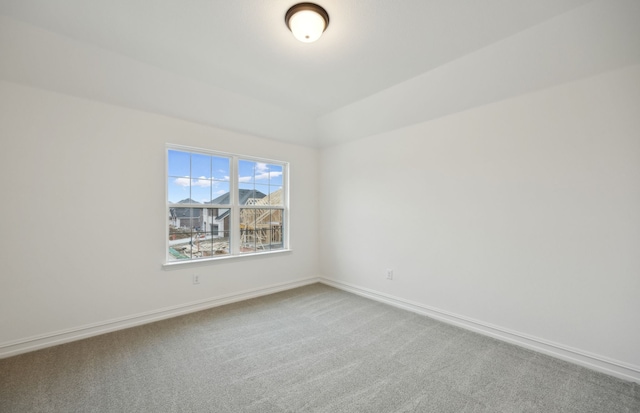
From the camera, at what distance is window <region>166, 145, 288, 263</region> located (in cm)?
331

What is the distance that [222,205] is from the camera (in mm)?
3662

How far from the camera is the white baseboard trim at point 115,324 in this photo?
7.67 feet

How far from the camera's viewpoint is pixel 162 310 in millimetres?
3064

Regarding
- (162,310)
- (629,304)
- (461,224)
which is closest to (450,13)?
(461,224)

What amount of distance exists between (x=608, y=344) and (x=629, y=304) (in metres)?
0.36

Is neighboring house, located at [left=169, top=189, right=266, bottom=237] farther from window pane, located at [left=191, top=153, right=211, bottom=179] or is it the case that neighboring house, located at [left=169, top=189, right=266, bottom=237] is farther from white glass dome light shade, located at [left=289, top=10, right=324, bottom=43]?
white glass dome light shade, located at [left=289, top=10, right=324, bottom=43]

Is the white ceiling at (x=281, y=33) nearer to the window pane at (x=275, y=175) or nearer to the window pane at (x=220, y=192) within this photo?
the window pane at (x=220, y=192)

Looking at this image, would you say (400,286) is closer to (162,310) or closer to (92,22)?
(162,310)

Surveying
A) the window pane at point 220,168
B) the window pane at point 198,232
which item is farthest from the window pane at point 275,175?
the window pane at point 198,232

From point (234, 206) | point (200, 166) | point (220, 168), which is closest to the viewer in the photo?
point (200, 166)

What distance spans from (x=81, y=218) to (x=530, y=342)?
14.4ft

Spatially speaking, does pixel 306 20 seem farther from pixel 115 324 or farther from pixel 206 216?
pixel 115 324

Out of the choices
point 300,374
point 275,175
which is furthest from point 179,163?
point 300,374

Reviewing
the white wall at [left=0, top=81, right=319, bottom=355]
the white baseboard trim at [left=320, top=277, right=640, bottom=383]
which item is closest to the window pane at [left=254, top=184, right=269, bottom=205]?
the white wall at [left=0, top=81, right=319, bottom=355]
